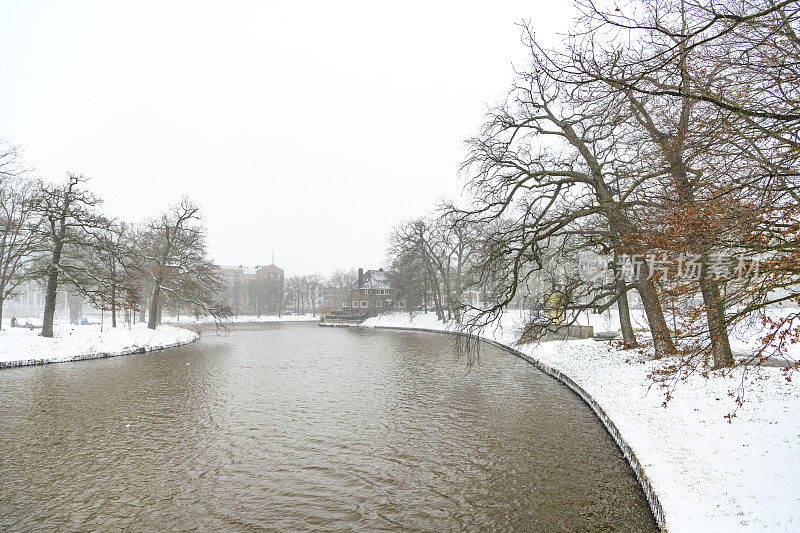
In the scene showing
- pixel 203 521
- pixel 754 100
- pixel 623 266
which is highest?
pixel 754 100

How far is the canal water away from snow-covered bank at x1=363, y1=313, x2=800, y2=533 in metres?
0.59

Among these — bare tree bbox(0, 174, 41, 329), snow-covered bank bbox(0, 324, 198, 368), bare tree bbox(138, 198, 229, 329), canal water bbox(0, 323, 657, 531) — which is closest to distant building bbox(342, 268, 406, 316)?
bare tree bbox(138, 198, 229, 329)

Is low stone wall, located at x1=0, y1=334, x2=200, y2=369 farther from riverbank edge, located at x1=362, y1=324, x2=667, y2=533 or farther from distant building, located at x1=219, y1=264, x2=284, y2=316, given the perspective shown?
distant building, located at x1=219, y1=264, x2=284, y2=316

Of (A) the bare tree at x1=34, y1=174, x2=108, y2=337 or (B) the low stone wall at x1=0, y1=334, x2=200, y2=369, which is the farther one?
(A) the bare tree at x1=34, y1=174, x2=108, y2=337

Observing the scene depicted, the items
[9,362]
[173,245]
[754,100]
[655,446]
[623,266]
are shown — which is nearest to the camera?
[754,100]

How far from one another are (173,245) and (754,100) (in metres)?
40.4

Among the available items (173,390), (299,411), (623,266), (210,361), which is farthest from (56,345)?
(623,266)

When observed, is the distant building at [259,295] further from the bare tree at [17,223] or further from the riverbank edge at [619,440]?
the riverbank edge at [619,440]

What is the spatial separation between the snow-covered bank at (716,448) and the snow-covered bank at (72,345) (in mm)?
25262

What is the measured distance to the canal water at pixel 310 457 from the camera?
22.8ft

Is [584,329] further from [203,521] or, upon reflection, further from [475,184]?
[203,521]

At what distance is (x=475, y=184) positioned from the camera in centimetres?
1664

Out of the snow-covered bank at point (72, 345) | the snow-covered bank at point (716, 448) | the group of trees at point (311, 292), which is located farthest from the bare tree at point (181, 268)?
the group of trees at point (311, 292)

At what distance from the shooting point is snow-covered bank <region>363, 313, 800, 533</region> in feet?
19.4
